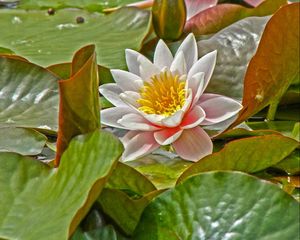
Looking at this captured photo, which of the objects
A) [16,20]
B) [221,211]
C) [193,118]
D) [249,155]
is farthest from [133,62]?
[16,20]

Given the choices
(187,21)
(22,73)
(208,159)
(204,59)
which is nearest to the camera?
(208,159)

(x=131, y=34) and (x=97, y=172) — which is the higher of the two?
(x=97, y=172)

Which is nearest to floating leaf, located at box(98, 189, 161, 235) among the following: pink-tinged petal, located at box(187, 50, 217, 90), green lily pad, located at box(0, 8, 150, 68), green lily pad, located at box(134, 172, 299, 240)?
green lily pad, located at box(134, 172, 299, 240)

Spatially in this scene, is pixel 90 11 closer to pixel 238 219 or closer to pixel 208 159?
pixel 208 159

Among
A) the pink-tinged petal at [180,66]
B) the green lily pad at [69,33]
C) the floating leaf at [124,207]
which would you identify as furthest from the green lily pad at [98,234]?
the green lily pad at [69,33]

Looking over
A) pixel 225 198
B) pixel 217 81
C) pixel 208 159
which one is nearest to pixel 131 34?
pixel 217 81

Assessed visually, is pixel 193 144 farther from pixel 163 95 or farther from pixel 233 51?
pixel 233 51
